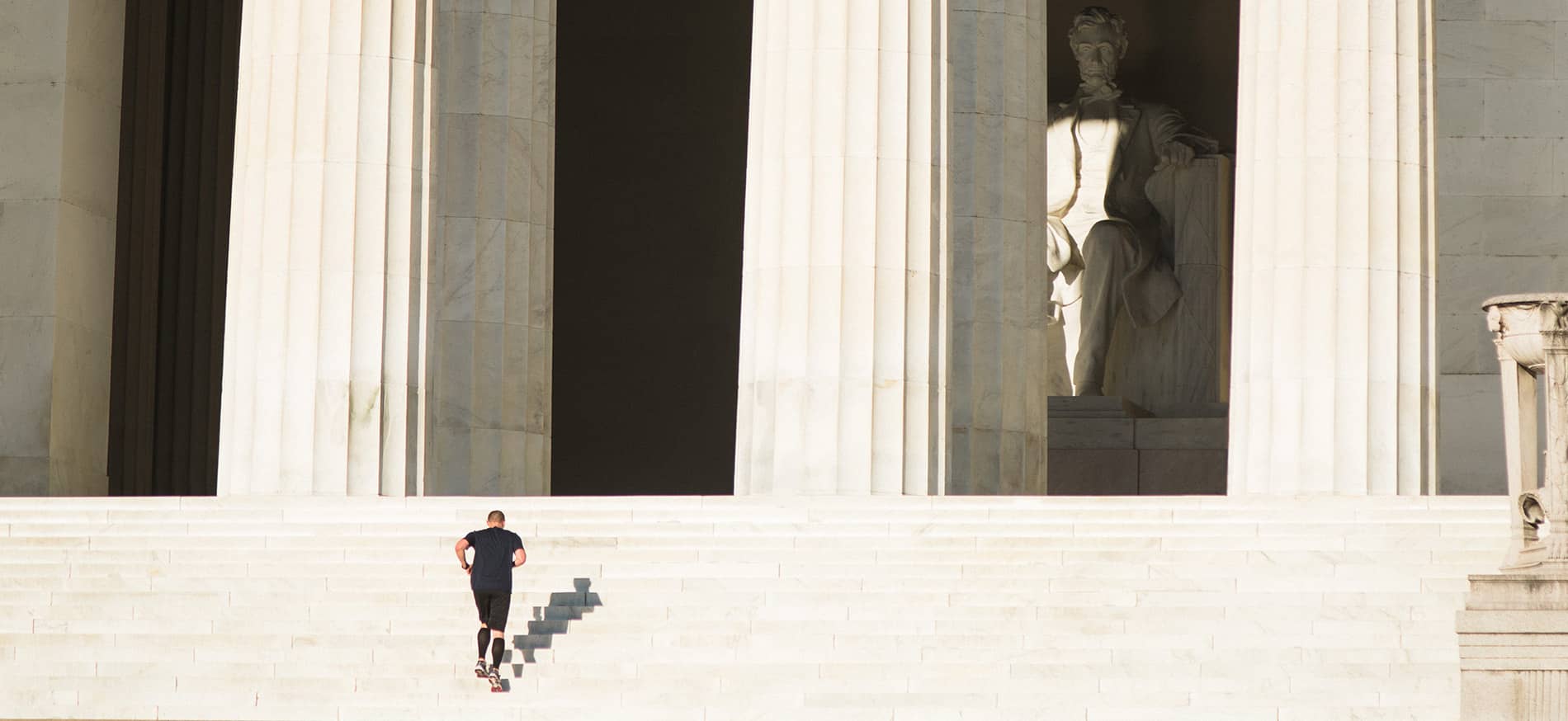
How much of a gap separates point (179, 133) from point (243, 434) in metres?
21.1

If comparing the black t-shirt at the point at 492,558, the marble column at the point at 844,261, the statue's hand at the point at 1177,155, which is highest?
the statue's hand at the point at 1177,155

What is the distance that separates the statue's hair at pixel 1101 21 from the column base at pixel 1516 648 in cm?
2931

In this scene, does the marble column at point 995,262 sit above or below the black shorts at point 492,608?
above

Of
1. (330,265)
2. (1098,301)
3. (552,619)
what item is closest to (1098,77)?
(1098,301)

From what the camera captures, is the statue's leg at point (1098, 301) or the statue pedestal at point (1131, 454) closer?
the statue pedestal at point (1131, 454)

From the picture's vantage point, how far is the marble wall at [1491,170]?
42094 mm

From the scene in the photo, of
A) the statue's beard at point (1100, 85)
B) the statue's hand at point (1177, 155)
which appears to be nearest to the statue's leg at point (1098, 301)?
the statue's hand at point (1177, 155)

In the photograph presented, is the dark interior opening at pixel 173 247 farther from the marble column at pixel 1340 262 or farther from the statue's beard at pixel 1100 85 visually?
the marble column at pixel 1340 262

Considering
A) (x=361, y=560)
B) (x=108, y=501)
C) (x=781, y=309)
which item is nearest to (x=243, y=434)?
(x=108, y=501)

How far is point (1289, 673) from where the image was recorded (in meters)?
23.5

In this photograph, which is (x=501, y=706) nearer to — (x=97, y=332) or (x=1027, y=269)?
(x=1027, y=269)

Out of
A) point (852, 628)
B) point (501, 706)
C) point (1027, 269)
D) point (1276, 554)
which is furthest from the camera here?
point (1027, 269)

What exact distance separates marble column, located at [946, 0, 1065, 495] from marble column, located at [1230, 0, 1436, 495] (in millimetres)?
5511

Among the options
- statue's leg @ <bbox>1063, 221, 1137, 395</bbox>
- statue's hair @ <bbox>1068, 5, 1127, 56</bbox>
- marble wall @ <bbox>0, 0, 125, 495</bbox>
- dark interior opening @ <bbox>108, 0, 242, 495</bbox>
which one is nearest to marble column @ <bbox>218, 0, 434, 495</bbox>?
marble wall @ <bbox>0, 0, 125, 495</bbox>
